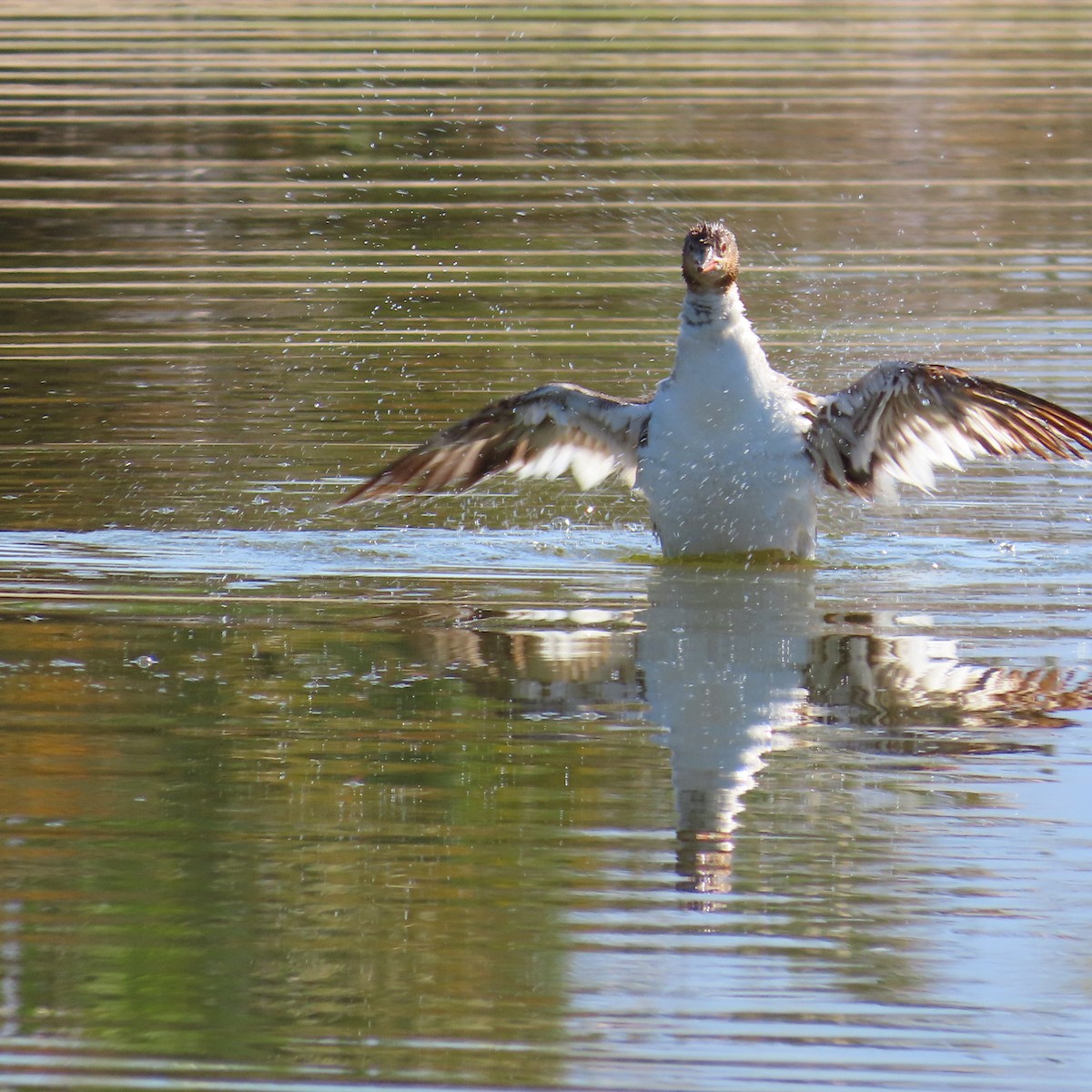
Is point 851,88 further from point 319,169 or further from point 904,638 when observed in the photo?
point 904,638

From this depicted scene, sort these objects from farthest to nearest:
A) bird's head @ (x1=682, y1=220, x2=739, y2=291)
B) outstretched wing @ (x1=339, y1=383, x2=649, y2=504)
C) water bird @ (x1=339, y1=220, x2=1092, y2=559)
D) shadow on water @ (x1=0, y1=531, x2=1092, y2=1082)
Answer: outstretched wing @ (x1=339, y1=383, x2=649, y2=504) → bird's head @ (x1=682, y1=220, x2=739, y2=291) → water bird @ (x1=339, y1=220, x2=1092, y2=559) → shadow on water @ (x1=0, y1=531, x2=1092, y2=1082)

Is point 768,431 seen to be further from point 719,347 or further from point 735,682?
point 735,682

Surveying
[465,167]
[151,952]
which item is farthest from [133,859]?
[465,167]

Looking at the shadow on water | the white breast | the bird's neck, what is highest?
the bird's neck

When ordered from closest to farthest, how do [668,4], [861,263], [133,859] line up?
[133,859]
[861,263]
[668,4]

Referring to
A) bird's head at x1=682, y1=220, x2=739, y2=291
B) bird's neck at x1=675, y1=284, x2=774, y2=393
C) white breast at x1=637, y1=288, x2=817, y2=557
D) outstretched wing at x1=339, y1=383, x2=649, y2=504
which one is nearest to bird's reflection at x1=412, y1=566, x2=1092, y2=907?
white breast at x1=637, y1=288, x2=817, y2=557

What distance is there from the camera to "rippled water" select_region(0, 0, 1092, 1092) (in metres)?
5.25

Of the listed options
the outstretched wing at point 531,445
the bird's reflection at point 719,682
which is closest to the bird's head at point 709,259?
the outstretched wing at point 531,445

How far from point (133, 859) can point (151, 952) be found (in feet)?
2.09

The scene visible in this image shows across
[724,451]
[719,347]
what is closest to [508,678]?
[724,451]

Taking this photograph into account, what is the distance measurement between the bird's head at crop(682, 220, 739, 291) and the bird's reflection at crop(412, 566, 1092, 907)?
4.11ft

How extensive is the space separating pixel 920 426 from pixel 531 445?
1777mm

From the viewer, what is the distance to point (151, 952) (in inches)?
219

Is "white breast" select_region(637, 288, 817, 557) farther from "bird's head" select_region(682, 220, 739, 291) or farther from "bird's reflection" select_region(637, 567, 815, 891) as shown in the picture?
"bird's reflection" select_region(637, 567, 815, 891)
